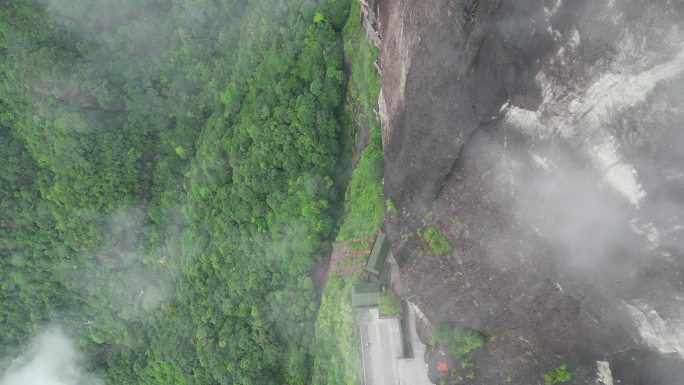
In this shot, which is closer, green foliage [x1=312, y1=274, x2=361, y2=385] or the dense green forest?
green foliage [x1=312, y1=274, x2=361, y2=385]

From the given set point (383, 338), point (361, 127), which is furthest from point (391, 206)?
point (361, 127)

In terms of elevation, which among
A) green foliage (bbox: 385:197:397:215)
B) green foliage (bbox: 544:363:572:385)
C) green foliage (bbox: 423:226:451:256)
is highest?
green foliage (bbox: 385:197:397:215)

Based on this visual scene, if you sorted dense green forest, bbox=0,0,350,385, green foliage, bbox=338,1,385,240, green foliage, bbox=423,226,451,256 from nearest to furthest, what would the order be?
green foliage, bbox=423,226,451,256
green foliage, bbox=338,1,385,240
dense green forest, bbox=0,0,350,385

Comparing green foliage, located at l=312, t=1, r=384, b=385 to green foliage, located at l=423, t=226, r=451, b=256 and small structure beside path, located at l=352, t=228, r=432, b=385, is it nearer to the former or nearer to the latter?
small structure beside path, located at l=352, t=228, r=432, b=385

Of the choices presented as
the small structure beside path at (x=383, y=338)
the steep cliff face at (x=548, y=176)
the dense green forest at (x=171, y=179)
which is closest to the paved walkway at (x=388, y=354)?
the small structure beside path at (x=383, y=338)

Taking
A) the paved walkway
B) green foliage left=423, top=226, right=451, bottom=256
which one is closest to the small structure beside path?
the paved walkway

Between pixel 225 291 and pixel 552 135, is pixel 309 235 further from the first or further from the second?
pixel 552 135

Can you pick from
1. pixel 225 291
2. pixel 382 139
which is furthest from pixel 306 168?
pixel 225 291
